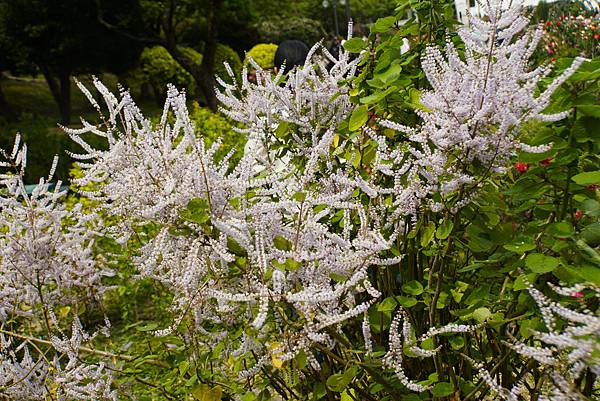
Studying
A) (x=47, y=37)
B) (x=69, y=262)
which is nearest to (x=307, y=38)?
(x=47, y=37)

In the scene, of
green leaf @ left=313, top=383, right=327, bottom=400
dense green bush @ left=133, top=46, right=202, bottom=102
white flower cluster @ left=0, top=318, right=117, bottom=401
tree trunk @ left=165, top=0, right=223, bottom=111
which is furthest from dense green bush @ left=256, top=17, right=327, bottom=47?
green leaf @ left=313, top=383, right=327, bottom=400

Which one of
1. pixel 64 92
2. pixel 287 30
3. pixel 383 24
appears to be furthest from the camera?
pixel 287 30

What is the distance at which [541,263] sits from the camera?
1416 millimetres

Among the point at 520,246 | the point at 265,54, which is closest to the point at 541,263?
the point at 520,246

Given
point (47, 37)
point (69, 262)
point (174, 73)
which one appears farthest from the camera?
point (174, 73)

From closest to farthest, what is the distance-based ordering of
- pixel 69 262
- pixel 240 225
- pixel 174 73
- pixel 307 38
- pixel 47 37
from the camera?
pixel 240 225
pixel 69 262
pixel 47 37
pixel 174 73
pixel 307 38

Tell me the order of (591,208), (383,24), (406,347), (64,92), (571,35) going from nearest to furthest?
(591,208) < (406,347) < (383,24) < (571,35) < (64,92)

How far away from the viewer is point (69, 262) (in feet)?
10.8

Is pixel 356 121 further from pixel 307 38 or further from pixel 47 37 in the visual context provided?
pixel 307 38

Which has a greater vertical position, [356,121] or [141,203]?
[356,121]

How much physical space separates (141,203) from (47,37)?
96.4ft

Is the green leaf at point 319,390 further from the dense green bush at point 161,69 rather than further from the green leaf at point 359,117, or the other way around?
the dense green bush at point 161,69

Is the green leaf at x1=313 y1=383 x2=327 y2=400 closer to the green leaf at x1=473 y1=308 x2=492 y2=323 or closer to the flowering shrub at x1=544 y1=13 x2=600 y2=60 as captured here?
the green leaf at x1=473 y1=308 x2=492 y2=323

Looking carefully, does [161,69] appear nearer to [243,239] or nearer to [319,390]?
[319,390]
